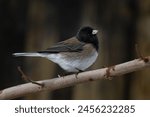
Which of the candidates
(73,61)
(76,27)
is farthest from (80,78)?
(76,27)

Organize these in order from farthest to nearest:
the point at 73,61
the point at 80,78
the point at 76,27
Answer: the point at 76,27
the point at 73,61
the point at 80,78

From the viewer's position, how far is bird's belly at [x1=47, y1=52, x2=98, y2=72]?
4.80 ft

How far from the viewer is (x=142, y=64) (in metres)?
1.24

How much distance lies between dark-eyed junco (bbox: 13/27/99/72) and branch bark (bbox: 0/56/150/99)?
0.40 feet

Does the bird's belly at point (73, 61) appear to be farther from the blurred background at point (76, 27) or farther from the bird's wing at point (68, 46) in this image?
the blurred background at point (76, 27)

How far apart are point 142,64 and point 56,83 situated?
21 cm

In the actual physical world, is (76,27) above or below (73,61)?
above

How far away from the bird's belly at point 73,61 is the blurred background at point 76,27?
35cm

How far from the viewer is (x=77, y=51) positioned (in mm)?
1503

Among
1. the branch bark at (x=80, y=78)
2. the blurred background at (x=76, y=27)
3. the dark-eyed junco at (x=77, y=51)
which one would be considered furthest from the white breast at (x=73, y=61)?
the blurred background at (x=76, y=27)

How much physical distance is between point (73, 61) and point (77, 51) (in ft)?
0.11

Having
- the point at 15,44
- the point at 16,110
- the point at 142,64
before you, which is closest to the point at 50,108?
the point at 16,110

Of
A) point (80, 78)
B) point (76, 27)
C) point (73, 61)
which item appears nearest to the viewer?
point (80, 78)

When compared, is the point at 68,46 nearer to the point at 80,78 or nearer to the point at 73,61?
the point at 73,61
